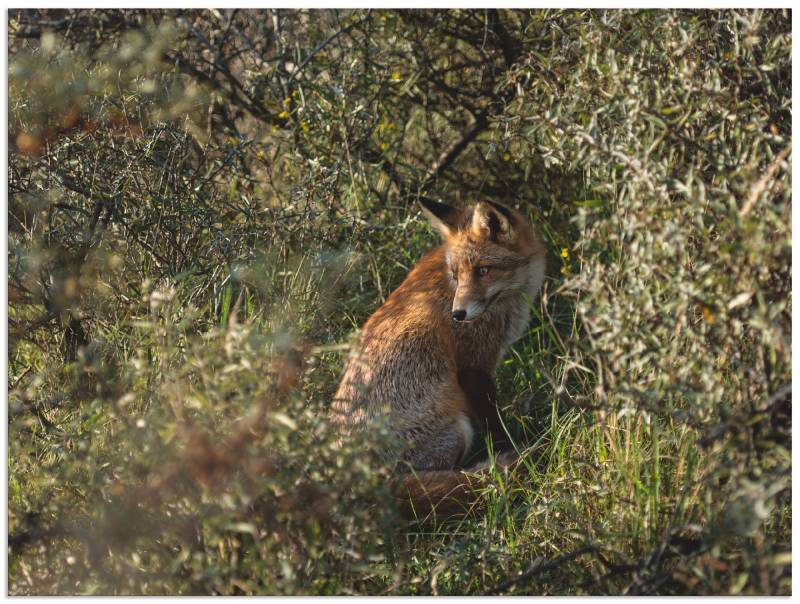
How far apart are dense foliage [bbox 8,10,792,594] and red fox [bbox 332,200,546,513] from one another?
0.71 ft

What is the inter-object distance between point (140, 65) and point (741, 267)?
389cm

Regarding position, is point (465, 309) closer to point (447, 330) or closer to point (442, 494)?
point (447, 330)

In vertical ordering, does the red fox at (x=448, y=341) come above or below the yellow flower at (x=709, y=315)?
below

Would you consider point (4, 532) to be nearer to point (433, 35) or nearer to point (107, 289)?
point (107, 289)

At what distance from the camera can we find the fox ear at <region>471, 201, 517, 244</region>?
4.81 m

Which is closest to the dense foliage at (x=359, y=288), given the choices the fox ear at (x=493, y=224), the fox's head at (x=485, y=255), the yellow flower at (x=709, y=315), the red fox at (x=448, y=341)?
the yellow flower at (x=709, y=315)

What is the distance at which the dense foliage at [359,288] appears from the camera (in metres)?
2.90

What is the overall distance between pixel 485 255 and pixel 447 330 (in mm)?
491

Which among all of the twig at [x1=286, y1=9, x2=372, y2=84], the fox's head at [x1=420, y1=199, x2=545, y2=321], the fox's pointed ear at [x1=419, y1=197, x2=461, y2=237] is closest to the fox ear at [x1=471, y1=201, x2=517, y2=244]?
the fox's head at [x1=420, y1=199, x2=545, y2=321]

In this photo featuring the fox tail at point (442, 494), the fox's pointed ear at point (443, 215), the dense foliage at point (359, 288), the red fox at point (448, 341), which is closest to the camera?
the dense foliage at point (359, 288)

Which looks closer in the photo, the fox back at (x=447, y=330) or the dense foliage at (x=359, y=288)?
the dense foliage at (x=359, y=288)

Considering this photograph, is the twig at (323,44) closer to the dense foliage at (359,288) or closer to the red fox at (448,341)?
the dense foliage at (359,288)

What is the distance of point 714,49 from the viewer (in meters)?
3.80

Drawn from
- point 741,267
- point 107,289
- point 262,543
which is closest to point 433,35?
point 107,289
